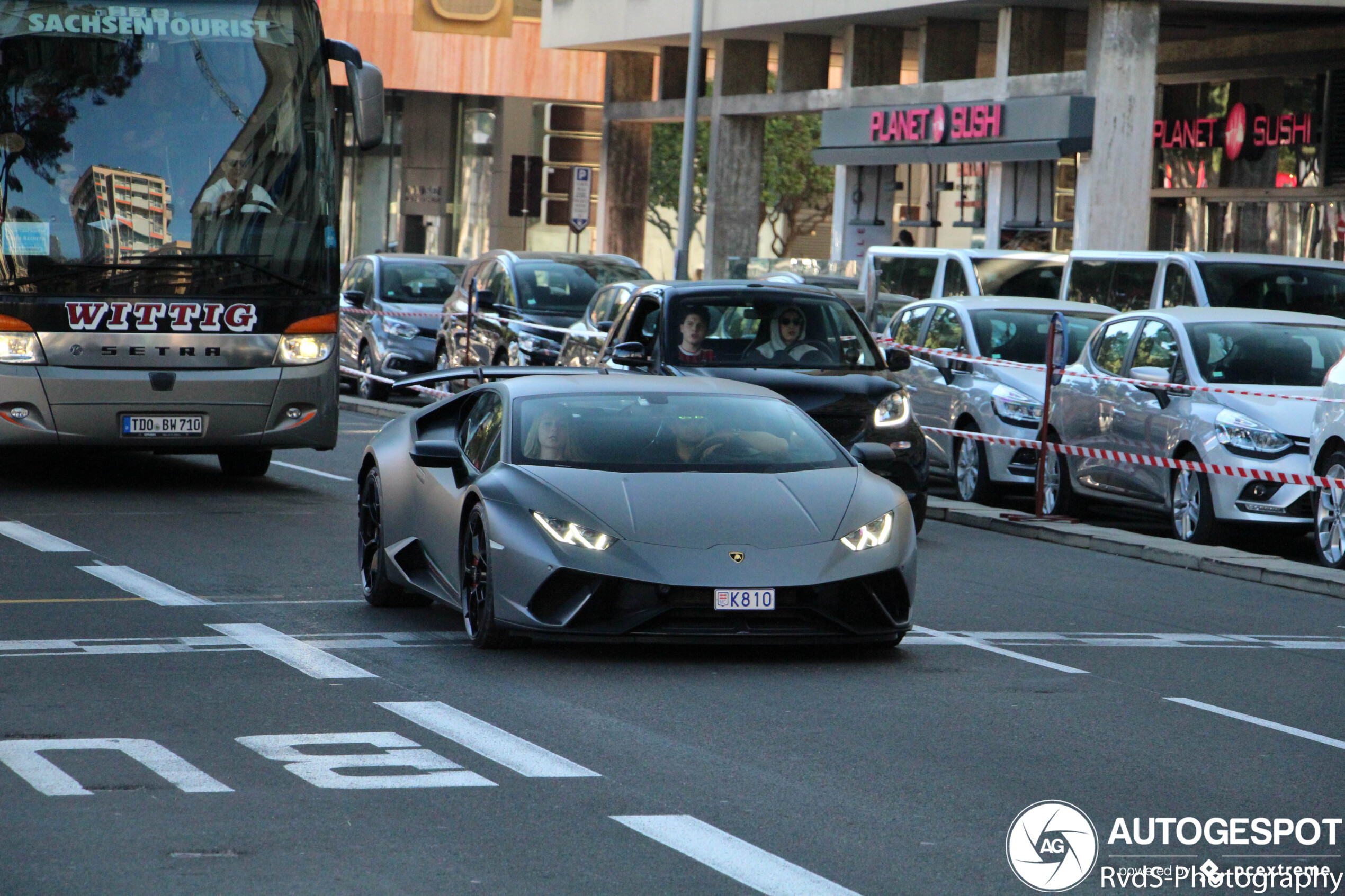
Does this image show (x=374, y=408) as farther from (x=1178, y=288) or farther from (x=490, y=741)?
(x=490, y=741)

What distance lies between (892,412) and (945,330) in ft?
16.3

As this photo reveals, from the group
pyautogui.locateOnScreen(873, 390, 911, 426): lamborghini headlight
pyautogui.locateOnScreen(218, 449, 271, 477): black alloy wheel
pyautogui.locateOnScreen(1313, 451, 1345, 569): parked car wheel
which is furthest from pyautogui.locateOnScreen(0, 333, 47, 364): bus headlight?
pyautogui.locateOnScreen(1313, 451, 1345, 569): parked car wheel

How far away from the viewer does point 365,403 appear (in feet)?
86.9

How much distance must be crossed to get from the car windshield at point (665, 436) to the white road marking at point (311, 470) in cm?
778

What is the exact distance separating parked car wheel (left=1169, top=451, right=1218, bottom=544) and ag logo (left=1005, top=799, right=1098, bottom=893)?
8.59m

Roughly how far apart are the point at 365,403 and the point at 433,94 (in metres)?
40.9

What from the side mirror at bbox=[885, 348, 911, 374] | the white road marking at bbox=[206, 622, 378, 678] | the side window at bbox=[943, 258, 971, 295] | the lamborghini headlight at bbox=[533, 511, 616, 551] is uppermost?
the side window at bbox=[943, 258, 971, 295]

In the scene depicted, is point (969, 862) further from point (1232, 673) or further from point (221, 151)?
point (221, 151)

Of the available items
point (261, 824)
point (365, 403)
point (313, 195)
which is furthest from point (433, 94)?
point (261, 824)

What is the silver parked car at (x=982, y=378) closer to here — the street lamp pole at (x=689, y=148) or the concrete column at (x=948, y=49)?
the concrete column at (x=948, y=49)

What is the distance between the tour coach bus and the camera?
15562mm

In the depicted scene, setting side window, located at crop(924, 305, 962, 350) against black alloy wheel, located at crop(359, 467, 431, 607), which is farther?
side window, located at crop(924, 305, 962, 350)

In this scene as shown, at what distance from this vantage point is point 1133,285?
22.2 metres

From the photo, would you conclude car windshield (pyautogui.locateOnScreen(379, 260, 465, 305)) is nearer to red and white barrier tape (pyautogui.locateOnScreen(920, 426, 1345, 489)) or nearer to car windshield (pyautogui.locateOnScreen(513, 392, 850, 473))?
red and white barrier tape (pyautogui.locateOnScreen(920, 426, 1345, 489))
